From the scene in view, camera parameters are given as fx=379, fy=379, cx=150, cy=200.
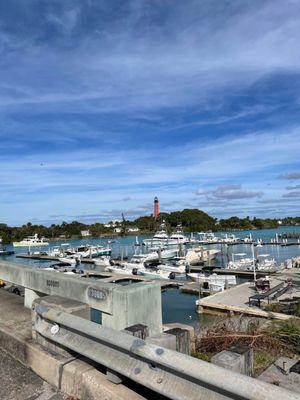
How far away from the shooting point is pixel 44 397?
3.82m

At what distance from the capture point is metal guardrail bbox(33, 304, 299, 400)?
96.8 inches

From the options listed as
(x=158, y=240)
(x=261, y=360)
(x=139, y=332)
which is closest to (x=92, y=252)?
(x=158, y=240)

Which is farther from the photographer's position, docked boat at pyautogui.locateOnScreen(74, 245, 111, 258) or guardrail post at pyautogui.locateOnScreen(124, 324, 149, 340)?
docked boat at pyautogui.locateOnScreen(74, 245, 111, 258)

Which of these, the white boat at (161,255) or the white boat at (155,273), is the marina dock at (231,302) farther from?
the white boat at (161,255)

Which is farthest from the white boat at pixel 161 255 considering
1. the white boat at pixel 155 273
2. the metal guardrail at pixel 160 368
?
the metal guardrail at pixel 160 368

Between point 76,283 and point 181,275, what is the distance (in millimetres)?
47454

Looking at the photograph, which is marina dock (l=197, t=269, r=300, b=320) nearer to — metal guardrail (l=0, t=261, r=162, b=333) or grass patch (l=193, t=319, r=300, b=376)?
grass patch (l=193, t=319, r=300, b=376)

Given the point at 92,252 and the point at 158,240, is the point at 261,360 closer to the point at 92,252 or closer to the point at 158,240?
the point at 92,252

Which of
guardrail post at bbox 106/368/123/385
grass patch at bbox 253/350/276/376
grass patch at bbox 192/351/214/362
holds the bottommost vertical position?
grass patch at bbox 253/350/276/376

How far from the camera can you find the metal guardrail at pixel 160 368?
96.8 inches

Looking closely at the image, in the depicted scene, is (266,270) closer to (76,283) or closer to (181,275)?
(181,275)

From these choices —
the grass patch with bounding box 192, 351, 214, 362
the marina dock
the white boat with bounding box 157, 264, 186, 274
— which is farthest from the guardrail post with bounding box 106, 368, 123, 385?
the white boat with bounding box 157, 264, 186, 274

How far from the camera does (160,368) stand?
3.06 metres

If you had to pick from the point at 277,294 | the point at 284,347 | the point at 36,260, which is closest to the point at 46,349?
the point at 284,347
